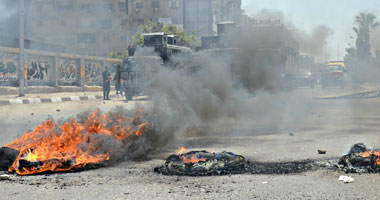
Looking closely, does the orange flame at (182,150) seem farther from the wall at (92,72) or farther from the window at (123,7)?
the wall at (92,72)

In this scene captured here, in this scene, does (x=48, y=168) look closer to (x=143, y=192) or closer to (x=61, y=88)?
(x=143, y=192)

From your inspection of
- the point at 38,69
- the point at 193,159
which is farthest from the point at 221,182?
the point at 38,69

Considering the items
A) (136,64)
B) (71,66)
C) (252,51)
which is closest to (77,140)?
(252,51)

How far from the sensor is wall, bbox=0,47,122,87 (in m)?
22.3

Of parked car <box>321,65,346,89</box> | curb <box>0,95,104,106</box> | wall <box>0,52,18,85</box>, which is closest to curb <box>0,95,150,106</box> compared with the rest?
curb <box>0,95,104,106</box>

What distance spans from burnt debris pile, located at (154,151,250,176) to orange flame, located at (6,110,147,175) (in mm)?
918

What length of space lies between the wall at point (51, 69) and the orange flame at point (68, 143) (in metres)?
15.1

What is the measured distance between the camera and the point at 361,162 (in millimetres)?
5184

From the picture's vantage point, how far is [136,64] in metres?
19.1

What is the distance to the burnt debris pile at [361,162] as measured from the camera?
503 cm

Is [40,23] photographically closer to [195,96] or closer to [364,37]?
[195,96]

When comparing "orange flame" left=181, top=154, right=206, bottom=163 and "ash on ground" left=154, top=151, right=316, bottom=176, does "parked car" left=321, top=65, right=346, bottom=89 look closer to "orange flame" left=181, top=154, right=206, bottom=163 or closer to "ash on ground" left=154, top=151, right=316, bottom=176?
"ash on ground" left=154, top=151, right=316, bottom=176

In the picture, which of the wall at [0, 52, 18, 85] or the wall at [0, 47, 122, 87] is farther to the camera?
the wall at [0, 47, 122, 87]

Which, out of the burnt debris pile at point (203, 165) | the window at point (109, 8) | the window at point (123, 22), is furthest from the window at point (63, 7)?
the burnt debris pile at point (203, 165)
